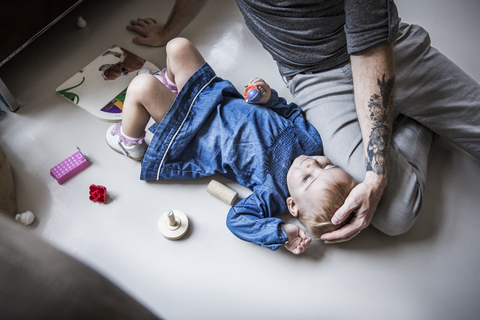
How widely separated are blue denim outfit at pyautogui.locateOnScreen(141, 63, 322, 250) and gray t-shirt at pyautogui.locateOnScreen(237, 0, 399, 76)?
0.53 ft

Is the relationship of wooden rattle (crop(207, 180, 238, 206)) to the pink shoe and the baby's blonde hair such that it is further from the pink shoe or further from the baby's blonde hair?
the pink shoe

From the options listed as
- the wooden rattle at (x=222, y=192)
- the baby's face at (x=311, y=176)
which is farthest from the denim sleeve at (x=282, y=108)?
the wooden rattle at (x=222, y=192)

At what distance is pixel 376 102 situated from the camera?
934 mm

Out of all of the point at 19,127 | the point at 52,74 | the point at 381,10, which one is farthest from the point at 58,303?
the point at 52,74

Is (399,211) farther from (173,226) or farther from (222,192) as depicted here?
(173,226)

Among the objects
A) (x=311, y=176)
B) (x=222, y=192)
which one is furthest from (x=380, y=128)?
(x=222, y=192)

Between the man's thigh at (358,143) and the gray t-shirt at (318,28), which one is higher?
the gray t-shirt at (318,28)

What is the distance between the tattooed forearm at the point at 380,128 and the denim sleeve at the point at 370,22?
125 mm

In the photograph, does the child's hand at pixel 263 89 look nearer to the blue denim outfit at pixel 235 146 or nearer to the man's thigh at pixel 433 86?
the blue denim outfit at pixel 235 146

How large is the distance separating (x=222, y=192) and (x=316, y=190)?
33cm

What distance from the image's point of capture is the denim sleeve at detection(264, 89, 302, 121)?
1.18 metres

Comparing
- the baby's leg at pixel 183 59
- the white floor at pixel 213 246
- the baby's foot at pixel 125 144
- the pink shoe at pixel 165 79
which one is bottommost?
the white floor at pixel 213 246

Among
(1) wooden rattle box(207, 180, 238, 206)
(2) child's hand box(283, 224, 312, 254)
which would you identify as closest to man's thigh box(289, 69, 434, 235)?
(2) child's hand box(283, 224, 312, 254)

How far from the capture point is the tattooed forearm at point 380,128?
93 centimetres
